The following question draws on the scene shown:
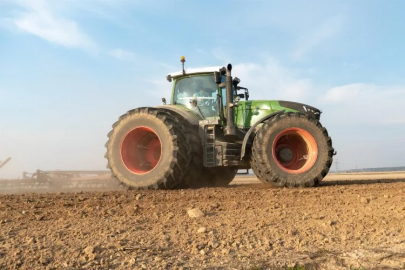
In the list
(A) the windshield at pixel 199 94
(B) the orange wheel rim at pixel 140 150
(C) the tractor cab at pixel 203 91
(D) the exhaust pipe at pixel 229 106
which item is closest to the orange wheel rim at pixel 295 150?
(D) the exhaust pipe at pixel 229 106

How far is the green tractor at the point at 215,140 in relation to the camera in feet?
20.6

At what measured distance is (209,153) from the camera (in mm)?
6672

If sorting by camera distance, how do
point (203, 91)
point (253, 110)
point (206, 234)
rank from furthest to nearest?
1. point (203, 91)
2. point (253, 110)
3. point (206, 234)

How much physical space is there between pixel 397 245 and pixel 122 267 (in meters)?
2.33

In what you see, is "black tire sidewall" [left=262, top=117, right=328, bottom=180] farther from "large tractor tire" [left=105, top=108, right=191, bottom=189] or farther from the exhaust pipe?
"large tractor tire" [left=105, top=108, right=191, bottom=189]

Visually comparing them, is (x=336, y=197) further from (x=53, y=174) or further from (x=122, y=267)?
(x=53, y=174)

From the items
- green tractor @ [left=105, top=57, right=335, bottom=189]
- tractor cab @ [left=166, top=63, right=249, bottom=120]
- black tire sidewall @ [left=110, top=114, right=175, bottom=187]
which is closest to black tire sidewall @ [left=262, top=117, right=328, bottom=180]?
green tractor @ [left=105, top=57, right=335, bottom=189]

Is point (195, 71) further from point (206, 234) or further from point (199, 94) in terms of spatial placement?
point (206, 234)

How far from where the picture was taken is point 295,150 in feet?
22.4

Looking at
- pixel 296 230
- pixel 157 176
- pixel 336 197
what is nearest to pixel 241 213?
pixel 296 230

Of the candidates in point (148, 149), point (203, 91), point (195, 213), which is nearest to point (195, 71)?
point (203, 91)

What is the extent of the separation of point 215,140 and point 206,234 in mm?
3653

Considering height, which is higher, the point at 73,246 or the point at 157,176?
the point at 157,176

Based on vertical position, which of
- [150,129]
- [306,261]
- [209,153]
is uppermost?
[150,129]
